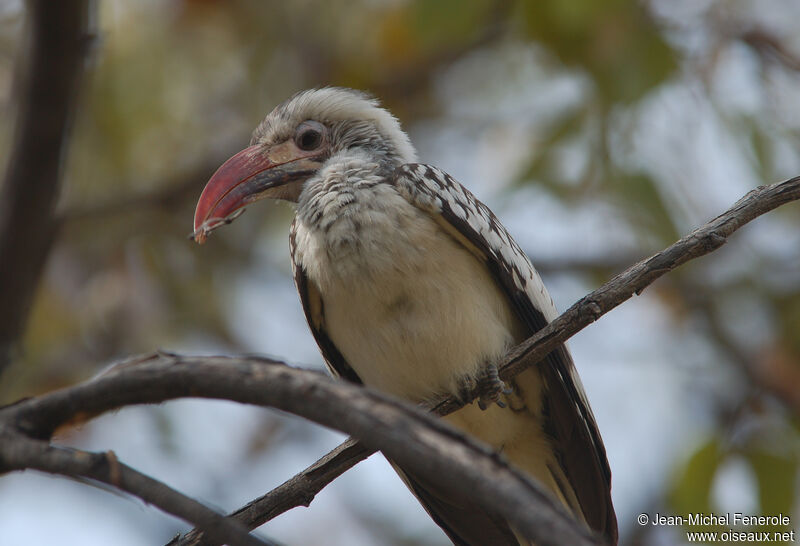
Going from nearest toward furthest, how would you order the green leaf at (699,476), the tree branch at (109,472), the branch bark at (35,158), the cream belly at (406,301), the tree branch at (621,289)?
1. the tree branch at (109,472)
2. the tree branch at (621,289)
3. the cream belly at (406,301)
4. the branch bark at (35,158)
5. the green leaf at (699,476)

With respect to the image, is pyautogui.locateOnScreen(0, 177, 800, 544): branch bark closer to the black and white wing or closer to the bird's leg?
the bird's leg

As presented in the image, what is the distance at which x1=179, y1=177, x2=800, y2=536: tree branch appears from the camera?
106 inches

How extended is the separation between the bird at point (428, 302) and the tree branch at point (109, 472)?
180cm

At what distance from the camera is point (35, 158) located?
3777mm

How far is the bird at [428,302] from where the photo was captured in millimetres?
3473

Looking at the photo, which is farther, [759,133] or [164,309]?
[164,309]

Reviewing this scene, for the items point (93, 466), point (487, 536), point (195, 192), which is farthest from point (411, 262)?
point (195, 192)

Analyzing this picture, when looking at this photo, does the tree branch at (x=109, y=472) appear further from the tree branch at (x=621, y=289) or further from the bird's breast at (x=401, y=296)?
the bird's breast at (x=401, y=296)

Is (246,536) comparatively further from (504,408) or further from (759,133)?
(759,133)

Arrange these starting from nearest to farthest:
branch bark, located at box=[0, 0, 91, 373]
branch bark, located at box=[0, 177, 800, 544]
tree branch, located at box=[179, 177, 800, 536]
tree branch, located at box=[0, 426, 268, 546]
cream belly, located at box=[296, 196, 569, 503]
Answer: branch bark, located at box=[0, 177, 800, 544] < tree branch, located at box=[0, 426, 268, 546] < tree branch, located at box=[179, 177, 800, 536] < cream belly, located at box=[296, 196, 569, 503] < branch bark, located at box=[0, 0, 91, 373]

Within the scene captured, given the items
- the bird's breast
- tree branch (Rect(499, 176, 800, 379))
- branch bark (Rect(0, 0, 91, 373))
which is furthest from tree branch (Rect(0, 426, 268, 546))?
branch bark (Rect(0, 0, 91, 373))

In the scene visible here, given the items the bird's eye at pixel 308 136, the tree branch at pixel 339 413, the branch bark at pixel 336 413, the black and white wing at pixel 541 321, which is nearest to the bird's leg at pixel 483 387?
the black and white wing at pixel 541 321

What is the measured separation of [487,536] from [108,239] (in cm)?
446

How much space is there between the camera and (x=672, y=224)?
4.73 metres
